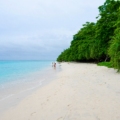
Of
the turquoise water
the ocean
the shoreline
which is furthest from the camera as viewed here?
the turquoise water

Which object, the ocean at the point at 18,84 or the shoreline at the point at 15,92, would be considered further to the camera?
the ocean at the point at 18,84

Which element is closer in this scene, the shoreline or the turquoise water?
the shoreline

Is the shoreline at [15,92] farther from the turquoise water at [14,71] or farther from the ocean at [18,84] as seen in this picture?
the turquoise water at [14,71]

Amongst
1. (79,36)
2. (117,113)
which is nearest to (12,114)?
(117,113)

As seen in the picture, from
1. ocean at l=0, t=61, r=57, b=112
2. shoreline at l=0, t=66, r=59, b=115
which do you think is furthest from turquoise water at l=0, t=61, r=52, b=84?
shoreline at l=0, t=66, r=59, b=115

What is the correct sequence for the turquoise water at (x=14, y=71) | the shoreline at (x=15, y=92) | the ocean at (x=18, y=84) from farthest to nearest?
1. the turquoise water at (x=14, y=71)
2. the ocean at (x=18, y=84)
3. the shoreline at (x=15, y=92)

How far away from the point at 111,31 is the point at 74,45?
3000 cm

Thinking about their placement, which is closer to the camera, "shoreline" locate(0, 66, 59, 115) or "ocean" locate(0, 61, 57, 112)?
"shoreline" locate(0, 66, 59, 115)

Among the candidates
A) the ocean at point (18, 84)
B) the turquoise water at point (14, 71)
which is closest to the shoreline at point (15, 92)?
the ocean at point (18, 84)

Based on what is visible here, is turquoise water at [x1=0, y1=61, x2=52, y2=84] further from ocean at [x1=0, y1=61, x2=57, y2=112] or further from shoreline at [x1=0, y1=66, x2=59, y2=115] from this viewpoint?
shoreline at [x1=0, y1=66, x2=59, y2=115]

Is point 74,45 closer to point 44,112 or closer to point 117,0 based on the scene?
point 117,0

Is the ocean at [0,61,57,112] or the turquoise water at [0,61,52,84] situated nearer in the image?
the ocean at [0,61,57,112]

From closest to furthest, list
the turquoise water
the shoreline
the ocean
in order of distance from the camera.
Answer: the shoreline < the ocean < the turquoise water

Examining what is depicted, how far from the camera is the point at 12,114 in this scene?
5.59 metres
